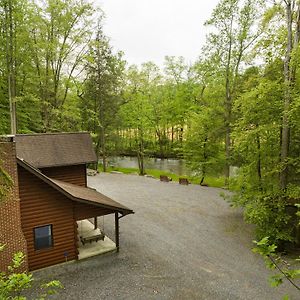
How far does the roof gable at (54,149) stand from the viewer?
14.9 m

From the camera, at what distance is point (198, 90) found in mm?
40250

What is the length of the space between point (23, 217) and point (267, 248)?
10.5 metres

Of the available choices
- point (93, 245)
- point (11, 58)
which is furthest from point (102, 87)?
point (93, 245)

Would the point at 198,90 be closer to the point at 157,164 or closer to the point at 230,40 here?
the point at 157,164

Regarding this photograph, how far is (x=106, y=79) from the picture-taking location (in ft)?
101

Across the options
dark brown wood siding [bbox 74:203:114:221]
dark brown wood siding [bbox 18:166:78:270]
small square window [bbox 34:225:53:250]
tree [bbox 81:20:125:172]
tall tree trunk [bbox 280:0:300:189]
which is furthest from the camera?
tree [bbox 81:20:125:172]

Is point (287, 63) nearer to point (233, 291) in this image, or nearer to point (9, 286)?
point (233, 291)

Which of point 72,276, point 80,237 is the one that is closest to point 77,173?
point 80,237

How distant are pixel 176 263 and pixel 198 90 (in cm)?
3150

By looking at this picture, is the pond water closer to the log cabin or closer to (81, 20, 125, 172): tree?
(81, 20, 125, 172): tree

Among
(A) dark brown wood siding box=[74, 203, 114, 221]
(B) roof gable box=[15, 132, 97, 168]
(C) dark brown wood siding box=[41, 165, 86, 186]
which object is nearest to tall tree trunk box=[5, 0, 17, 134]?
(B) roof gable box=[15, 132, 97, 168]

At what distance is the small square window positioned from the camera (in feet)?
39.7

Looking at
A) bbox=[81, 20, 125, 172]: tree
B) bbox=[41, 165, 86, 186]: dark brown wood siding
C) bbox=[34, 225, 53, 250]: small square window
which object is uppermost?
bbox=[81, 20, 125, 172]: tree

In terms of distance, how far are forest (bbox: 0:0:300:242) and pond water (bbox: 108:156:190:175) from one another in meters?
3.32
